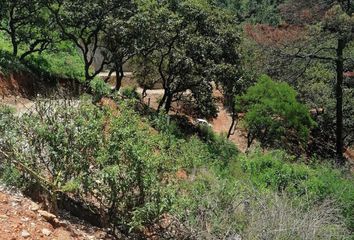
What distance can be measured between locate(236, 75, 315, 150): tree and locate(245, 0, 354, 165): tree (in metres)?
2.18

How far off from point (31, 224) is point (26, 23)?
1354cm

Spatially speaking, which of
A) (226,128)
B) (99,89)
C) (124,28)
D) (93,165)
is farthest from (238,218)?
(226,128)

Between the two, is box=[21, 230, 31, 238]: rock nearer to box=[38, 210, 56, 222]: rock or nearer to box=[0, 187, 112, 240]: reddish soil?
box=[0, 187, 112, 240]: reddish soil

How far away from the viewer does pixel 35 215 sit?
6270 millimetres

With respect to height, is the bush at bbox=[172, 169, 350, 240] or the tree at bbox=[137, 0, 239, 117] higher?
the tree at bbox=[137, 0, 239, 117]

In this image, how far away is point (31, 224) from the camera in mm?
6059

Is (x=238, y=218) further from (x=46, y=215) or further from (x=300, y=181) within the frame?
(x=300, y=181)

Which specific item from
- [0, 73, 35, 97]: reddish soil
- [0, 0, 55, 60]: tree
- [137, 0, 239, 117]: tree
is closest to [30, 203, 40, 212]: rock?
[0, 73, 35, 97]: reddish soil

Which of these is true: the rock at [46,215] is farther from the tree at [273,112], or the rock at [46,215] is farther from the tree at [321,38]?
the tree at [321,38]

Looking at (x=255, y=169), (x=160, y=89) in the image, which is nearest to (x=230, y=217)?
(x=255, y=169)

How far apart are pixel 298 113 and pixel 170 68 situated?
18.5 feet

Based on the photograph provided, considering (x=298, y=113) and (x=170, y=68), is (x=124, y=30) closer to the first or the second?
(x=170, y=68)

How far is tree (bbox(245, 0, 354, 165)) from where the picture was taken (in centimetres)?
1838

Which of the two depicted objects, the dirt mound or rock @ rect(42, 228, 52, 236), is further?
the dirt mound
